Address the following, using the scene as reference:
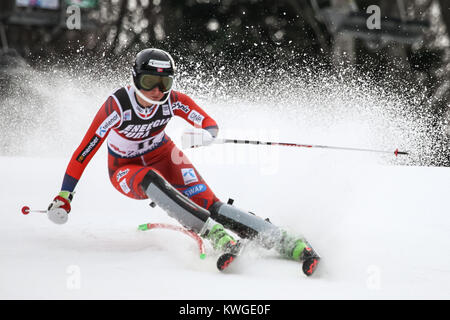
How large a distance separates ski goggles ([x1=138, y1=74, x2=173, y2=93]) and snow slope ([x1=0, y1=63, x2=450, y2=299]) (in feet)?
3.42

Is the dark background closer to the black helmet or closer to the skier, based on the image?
the skier

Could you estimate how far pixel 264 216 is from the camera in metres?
4.93

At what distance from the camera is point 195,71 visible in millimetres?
14375

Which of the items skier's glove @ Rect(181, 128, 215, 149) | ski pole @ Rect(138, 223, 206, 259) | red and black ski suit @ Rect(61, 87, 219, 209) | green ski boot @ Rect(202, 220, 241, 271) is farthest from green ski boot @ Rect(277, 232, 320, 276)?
skier's glove @ Rect(181, 128, 215, 149)

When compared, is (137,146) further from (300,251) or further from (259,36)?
(259,36)

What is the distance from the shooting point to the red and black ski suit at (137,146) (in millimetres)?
3637

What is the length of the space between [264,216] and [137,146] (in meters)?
1.52

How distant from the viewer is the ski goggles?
11.9 ft

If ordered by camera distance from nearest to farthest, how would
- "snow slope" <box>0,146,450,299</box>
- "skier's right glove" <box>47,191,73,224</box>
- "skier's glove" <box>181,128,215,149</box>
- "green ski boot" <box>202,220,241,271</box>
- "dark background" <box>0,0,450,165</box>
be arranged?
"snow slope" <box>0,146,450,299</box> < "green ski boot" <box>202,220,241,271</box> < "skier's right glove" <box>47,191,73,224</box> < "skier's glove" <box>181,128,215,149</box> < "dark background" <box>0,0,450,165</box>

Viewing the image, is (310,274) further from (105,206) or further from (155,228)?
(105,206)

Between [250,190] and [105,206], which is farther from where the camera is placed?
[250,190]

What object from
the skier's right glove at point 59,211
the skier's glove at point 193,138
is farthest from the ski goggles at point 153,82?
the skier's right glove at point 59,211
